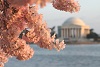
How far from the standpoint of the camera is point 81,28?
512ft

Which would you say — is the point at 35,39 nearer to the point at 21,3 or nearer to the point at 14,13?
the point at 14,13

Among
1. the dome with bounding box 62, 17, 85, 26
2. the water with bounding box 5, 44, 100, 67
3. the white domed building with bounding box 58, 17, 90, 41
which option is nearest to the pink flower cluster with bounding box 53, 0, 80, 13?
the water with bounding box 5, 44, 100, 67

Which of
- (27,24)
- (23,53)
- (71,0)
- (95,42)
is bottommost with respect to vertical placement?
(95,42)

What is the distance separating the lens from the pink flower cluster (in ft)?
9.29

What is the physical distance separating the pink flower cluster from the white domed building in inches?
6006

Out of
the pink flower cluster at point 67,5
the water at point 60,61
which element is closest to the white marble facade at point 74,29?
the water at point 60,61

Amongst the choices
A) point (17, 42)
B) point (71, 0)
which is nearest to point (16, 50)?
point (17, 42)

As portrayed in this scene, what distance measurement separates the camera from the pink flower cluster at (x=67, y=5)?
2.83 m

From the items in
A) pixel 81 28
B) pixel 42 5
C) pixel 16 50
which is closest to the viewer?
pixel 42 5

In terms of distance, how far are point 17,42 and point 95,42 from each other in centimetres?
16297

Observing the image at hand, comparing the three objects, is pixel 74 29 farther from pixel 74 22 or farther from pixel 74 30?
pixel 74 22

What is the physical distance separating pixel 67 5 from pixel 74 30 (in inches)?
6217

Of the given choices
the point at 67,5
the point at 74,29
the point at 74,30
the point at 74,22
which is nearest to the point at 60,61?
the point at 67,5

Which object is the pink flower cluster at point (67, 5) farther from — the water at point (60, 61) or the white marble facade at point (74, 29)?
the white marble facade at point (74, 29)
